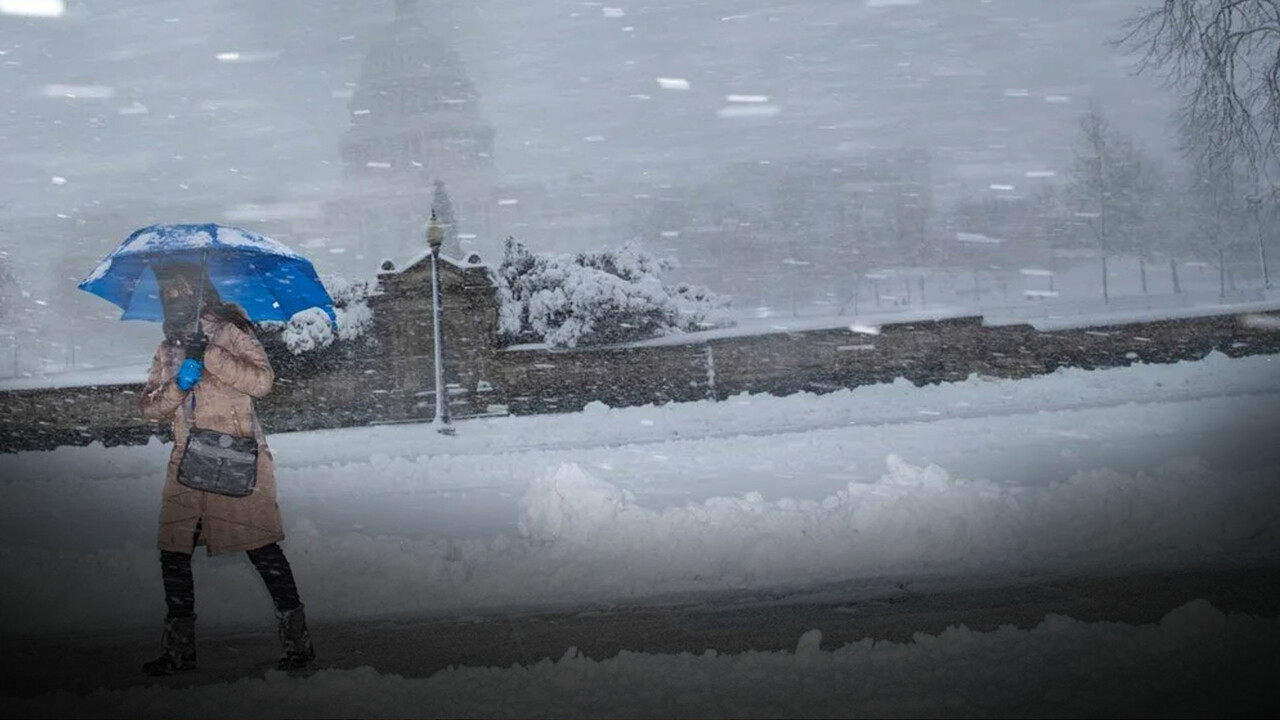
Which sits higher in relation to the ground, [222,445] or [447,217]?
[447,217]

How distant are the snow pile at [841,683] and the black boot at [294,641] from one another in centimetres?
24

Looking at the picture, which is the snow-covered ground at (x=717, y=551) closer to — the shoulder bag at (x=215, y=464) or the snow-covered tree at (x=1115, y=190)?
the shoulder bag at (x=215, y=464)

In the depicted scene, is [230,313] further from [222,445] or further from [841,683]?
[841,683]

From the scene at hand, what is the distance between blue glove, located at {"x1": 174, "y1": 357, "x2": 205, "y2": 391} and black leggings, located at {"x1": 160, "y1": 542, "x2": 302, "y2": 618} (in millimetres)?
875

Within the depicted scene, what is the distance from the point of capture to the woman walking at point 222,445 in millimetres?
4801

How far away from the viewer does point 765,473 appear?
1234 cm

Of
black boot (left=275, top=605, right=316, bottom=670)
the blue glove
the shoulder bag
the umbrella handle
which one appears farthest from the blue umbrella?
black boot (left=275, top=605, right=316, bottom=670)

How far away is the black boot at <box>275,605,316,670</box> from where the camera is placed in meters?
4.90

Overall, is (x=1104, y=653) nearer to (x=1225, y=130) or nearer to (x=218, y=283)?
(x=218, y=283)

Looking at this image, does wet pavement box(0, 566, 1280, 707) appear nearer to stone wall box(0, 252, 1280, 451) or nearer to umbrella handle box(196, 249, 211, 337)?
umbrella handle box(196, 249, 211, 337)

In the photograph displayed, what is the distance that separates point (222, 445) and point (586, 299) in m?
18.9

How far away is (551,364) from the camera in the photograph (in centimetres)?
2308

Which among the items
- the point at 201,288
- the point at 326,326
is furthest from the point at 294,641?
the point at 326,326

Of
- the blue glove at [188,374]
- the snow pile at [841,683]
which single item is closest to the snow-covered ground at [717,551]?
the snow pile at [841,683]
